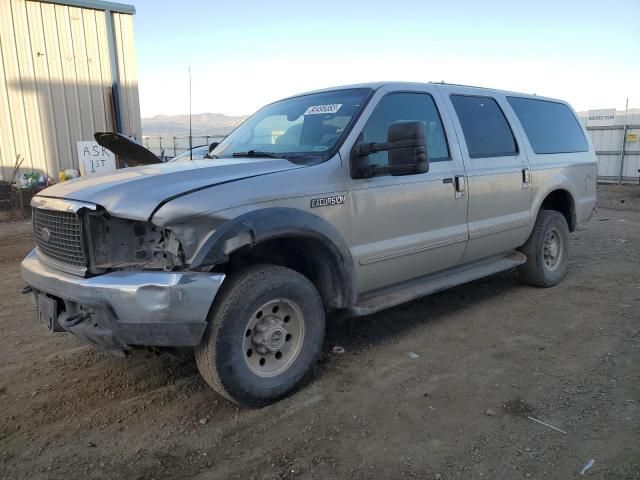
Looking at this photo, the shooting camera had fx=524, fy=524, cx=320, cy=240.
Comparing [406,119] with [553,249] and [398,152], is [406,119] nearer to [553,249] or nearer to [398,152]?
[398,152]

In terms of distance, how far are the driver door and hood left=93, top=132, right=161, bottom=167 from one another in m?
1.83

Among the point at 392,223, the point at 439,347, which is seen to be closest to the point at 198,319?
the point at 392,223

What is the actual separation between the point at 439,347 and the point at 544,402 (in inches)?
40.2

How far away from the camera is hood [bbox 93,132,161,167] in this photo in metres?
4.12

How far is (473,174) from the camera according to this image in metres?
4.54

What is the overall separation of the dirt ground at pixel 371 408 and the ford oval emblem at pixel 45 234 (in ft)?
3.33

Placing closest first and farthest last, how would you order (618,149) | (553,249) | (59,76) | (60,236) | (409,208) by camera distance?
(60,236)
(409,208)
(553,249)
(59,76)
(618,149)

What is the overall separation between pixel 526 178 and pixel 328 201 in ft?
8.67

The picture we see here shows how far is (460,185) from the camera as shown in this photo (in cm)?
440

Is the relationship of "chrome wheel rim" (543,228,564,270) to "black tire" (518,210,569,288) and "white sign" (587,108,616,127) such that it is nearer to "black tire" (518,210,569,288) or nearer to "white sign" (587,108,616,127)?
"black tire" (518,210,569,288)

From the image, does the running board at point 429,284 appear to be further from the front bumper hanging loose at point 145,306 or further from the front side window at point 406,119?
the front bumper hanging loose at point 145,306

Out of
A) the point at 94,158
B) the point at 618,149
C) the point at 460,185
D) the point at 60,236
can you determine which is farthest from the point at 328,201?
the point at 618,149

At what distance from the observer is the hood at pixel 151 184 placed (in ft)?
9.11

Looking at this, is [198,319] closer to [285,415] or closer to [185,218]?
[185,218]
